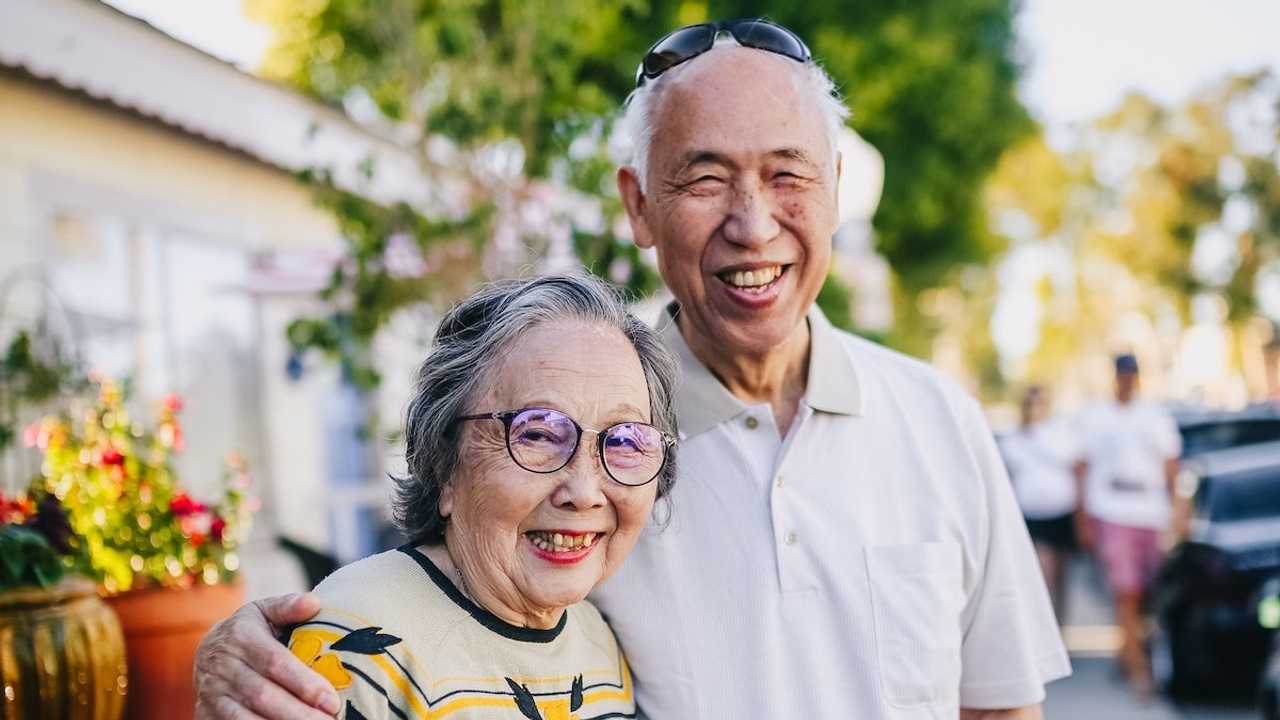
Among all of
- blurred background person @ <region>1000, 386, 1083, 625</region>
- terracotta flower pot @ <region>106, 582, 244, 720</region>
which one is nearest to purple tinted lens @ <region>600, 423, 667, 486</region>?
terracotta flower pot @ <region>106, 582, 244, 720</region>

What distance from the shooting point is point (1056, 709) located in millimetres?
7535

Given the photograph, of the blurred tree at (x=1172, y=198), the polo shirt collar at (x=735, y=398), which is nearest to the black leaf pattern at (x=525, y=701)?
the polo shirt collar at (x=735, y=398)

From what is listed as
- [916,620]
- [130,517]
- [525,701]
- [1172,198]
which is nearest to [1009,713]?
[916,620]

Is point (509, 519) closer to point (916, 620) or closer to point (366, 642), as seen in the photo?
point (366, 642)

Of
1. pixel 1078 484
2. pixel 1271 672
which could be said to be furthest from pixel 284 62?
pixel 1271 672

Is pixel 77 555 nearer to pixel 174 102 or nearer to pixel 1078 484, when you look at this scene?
pixel 174 102

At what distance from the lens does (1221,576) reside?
7238mm

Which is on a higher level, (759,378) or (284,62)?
(284,62)

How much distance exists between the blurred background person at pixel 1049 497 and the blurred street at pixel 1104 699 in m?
0.46

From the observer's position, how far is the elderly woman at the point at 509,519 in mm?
1748

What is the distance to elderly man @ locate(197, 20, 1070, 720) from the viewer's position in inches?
83.4

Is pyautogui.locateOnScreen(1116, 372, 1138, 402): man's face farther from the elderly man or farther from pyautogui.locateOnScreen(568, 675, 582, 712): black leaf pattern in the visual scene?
pyautogui.locateOnScreen(568, 675, 582, 712): black leaf pattern

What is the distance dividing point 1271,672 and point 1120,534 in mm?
2787

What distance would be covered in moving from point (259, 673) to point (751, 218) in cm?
112
